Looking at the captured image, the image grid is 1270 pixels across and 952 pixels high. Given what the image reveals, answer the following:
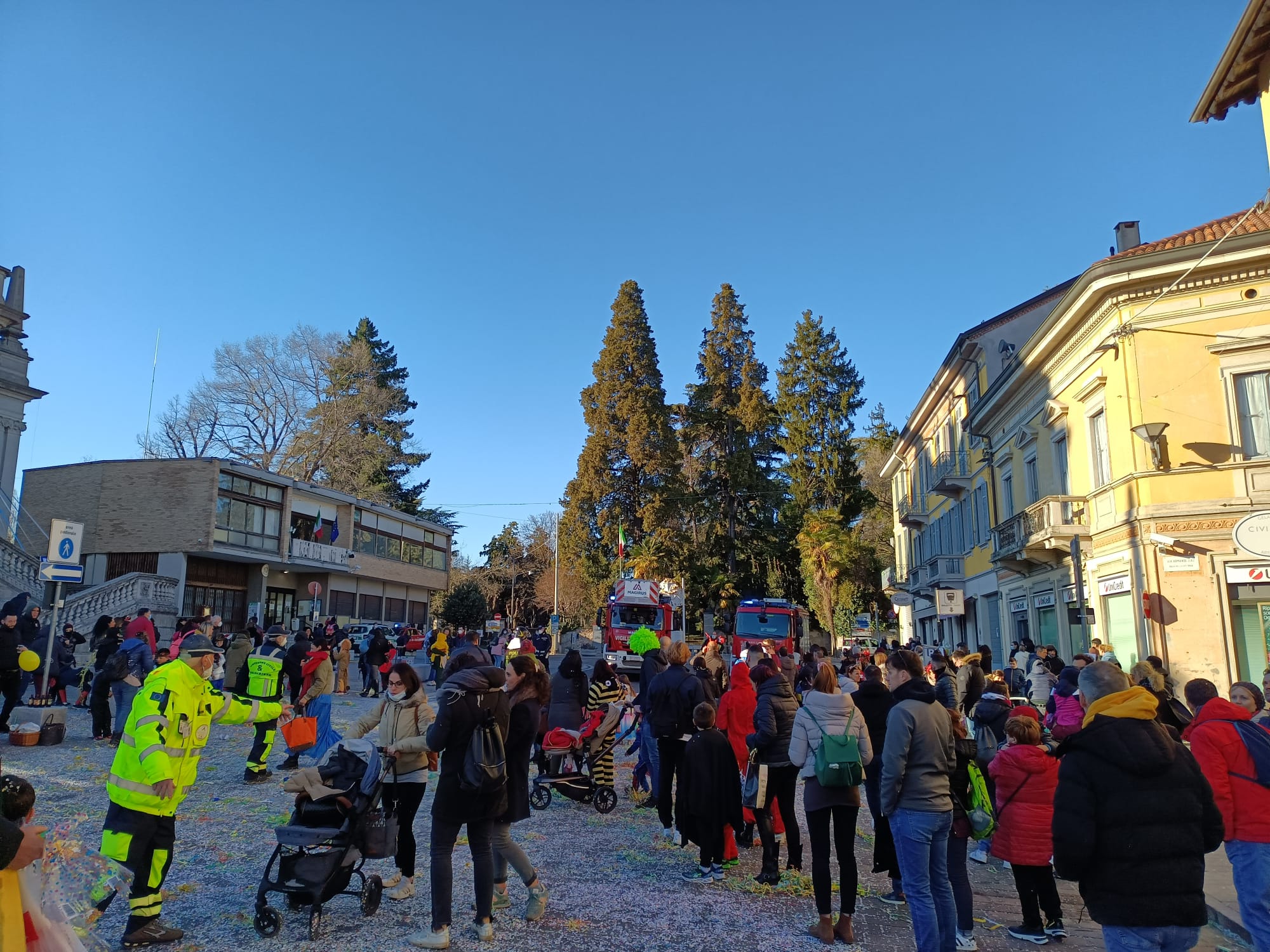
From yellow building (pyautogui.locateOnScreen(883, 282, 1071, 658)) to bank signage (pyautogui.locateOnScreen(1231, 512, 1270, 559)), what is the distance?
32.5 ft

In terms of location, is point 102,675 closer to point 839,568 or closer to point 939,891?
point 939,891

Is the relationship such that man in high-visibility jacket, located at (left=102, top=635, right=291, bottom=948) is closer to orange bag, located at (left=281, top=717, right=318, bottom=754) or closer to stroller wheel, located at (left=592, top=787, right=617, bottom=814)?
orange bag, located at (left=281, top=717, right=318, bottom=754)

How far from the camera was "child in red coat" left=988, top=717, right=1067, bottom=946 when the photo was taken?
575 cm

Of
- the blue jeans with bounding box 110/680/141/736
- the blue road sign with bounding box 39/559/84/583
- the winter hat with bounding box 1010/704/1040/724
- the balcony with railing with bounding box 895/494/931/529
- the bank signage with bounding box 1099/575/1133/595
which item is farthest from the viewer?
the balcony with railing with bounding box 895/494/931/529

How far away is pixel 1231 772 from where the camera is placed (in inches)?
200

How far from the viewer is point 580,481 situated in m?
50.3

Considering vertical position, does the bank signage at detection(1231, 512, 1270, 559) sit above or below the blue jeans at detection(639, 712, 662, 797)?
above

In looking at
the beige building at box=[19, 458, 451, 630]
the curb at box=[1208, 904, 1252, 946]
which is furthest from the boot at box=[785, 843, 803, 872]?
the beige building at box=[19, 458, 451, 630]

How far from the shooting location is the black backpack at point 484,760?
5207mm

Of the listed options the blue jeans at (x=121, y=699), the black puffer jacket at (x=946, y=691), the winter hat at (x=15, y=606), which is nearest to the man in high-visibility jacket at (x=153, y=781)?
the black puffer jacket at (x=946, y=691)

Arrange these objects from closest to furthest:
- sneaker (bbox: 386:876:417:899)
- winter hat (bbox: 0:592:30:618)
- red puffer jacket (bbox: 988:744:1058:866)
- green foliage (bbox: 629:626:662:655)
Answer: red puffer jacket (bbox: 988:744:1058:866) → sneaker (bbox: 386:876:417:899) → winter hat (bbox: 0:592:30:618) → green foliage (bbox: 629:626:662:655)

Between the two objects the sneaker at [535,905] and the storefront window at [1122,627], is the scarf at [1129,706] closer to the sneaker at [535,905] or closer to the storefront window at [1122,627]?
the sneaker at [535,905]

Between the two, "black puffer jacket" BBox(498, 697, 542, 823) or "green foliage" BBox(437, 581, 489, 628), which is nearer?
"black puffer jacket" BBox(498, 697, 542, 823)

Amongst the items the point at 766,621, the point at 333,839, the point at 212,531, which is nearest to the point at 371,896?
the point at 333,839
